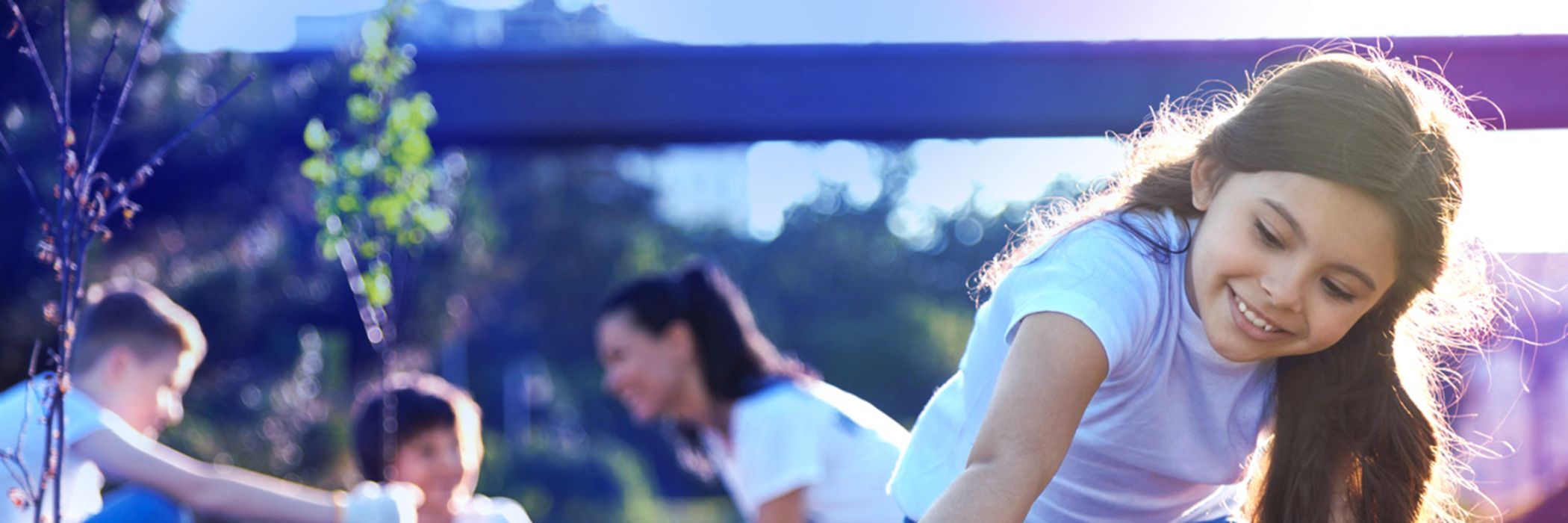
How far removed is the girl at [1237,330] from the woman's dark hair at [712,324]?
0.96m

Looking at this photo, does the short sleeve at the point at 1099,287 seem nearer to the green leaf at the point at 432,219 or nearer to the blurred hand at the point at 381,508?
the green leaf at the point at 432,219

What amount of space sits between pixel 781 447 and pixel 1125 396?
1.12 meters

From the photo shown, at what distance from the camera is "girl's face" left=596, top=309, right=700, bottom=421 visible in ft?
9.26

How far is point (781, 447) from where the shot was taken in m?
2.62

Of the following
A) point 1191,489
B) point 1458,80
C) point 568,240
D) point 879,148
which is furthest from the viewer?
point 879,148

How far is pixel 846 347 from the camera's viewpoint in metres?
22.3

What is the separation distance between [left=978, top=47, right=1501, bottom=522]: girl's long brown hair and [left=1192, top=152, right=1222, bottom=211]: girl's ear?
0.04 ft

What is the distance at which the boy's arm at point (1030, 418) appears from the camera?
1.32 metres

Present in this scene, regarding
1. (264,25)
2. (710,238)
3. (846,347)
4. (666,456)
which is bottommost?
(666,456)

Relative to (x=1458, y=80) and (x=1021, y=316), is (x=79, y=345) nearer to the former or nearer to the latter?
(x=1021, y=316)

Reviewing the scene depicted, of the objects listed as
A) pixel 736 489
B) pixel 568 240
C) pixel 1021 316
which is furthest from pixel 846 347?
pixel 1021 316

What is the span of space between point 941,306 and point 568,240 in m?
7.45

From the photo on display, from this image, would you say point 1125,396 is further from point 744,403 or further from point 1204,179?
point 744,403

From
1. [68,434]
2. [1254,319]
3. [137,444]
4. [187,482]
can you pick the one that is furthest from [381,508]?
[1254,319]
